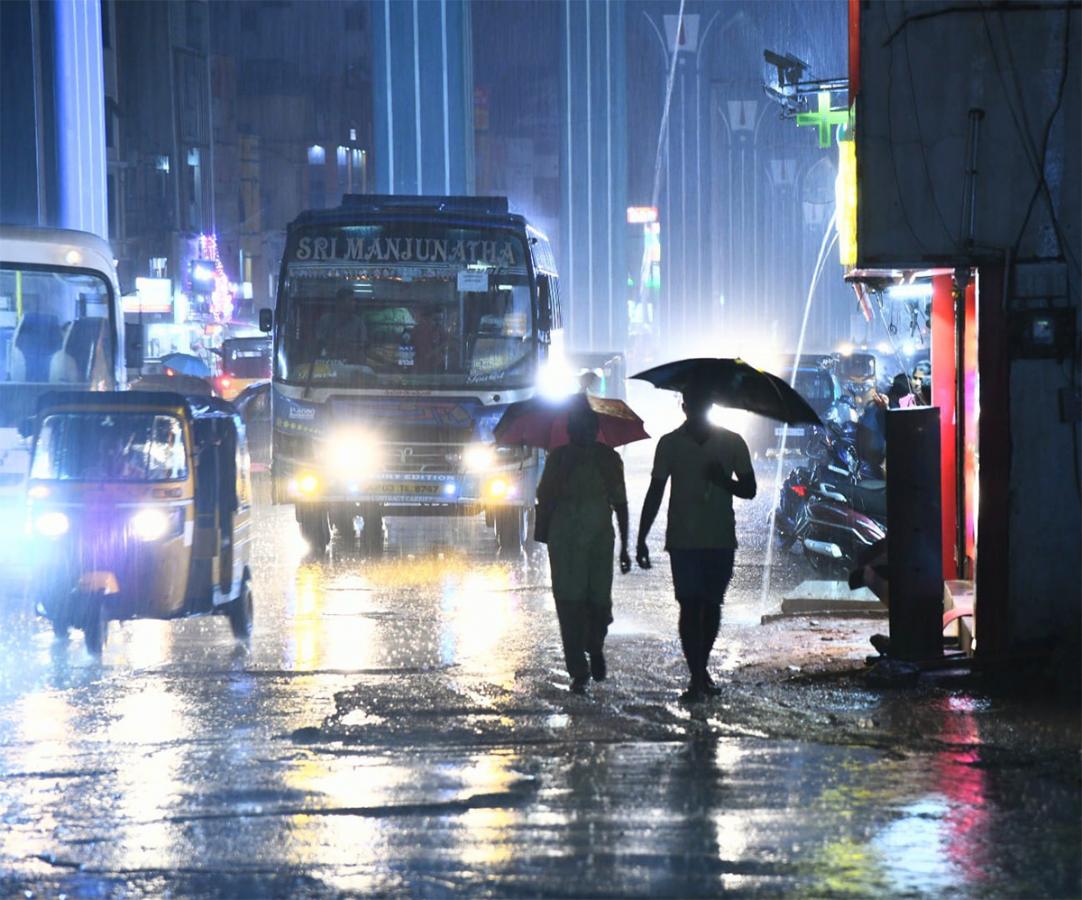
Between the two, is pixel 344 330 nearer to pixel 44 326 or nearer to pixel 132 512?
pixel 44 326

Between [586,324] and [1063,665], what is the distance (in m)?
67.1

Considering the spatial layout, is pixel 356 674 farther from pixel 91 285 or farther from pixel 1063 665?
pixel 91 285

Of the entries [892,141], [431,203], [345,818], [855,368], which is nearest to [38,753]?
[345,818]

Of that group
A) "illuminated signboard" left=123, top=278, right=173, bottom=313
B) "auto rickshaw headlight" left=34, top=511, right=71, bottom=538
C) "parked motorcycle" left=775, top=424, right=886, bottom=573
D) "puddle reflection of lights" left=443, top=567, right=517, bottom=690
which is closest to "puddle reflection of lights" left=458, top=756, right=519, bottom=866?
"puddle reflection of lights" left=443, top=567, right=517, bottom=690

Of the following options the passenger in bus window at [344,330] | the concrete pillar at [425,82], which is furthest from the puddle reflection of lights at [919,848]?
the concrete pillar at [425,82]

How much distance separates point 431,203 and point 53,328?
4.20 metres

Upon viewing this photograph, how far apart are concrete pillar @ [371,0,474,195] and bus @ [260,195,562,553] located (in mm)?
26312

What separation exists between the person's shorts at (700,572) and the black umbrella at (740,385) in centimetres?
84

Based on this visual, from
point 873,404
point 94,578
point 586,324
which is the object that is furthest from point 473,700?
point 586,324

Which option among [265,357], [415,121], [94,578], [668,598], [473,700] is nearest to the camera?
[473,700]

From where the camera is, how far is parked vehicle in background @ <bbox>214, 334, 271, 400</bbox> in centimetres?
3741

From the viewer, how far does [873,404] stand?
65.1 ft

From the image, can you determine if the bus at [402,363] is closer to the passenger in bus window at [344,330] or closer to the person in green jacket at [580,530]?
the passenger in bus window at [344,330]

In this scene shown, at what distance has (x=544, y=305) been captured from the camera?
19281 millimetres
